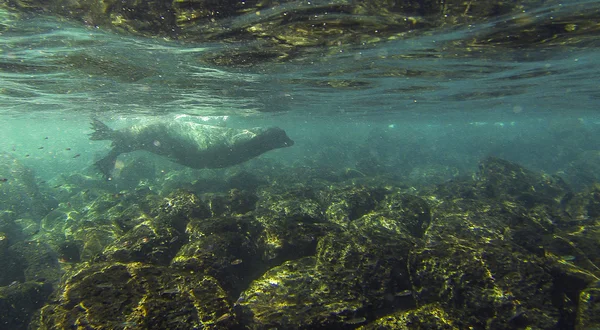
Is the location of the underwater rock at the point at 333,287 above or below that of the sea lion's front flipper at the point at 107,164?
above

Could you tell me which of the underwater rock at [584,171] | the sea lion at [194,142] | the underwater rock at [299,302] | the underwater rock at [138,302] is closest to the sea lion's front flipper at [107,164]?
the sea lion at [194,142]

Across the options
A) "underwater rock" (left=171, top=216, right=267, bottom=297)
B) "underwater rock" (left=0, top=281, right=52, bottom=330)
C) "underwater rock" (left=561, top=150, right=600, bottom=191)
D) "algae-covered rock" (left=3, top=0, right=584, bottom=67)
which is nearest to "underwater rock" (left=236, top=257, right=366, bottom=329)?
"underwater rock" (left=171, top=216, right=267, bottom=297)

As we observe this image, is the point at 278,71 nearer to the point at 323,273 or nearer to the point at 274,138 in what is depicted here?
the point at 274,138

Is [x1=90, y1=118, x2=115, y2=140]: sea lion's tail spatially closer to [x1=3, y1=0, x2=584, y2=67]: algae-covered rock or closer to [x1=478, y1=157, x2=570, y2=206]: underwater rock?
[x1=3, y1=0, x2=584, y2=67]: algae-covered rock

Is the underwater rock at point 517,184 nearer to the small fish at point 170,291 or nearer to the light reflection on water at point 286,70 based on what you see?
the light reflection on water at point 286,70

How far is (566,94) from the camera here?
22.4m

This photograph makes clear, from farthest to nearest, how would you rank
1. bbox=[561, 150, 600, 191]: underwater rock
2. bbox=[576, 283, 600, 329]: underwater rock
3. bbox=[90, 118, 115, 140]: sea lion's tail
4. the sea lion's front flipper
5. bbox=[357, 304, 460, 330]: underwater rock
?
bbox=[561, 150, 600, 191]: underwater rock → bbox=[90, 118, 115, 140]: sea lion's tail → the sea lion's front flipper → bbox=[576, 283, 600, 329]: underwater rock → bbox=[357, 304, 460, 330]: underwater rock

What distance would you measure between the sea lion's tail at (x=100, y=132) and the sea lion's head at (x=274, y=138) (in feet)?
32.8

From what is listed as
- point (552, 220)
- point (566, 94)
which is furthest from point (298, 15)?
point (566, 94)

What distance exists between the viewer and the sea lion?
59.1ft

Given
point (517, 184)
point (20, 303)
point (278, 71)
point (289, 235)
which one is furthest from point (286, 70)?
point (517, 184)

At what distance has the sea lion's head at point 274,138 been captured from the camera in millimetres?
18094

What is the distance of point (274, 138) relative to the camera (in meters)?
18.3

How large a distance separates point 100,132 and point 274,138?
434 inches
